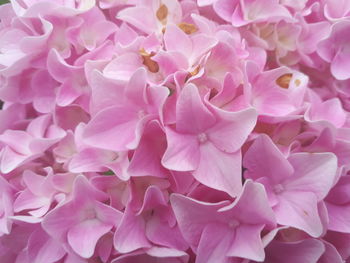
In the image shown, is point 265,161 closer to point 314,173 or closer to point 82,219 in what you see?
point 314,173

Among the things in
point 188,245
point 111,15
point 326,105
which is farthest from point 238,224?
point 111,15

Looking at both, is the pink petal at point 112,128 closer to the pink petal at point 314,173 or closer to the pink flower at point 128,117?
the pink flower at point 128,117

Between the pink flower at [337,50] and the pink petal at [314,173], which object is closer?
the pink petal at [314,173]

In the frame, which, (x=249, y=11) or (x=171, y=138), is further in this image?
(x=249, y=11)

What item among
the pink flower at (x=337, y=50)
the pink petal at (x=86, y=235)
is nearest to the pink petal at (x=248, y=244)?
the pink petal at (x=86, y=235)

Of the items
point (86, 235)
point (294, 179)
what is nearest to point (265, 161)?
point (294, 179)

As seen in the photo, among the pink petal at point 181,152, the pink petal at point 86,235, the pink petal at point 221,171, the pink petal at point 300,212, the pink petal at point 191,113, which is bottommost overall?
the pink petal at point 86,235

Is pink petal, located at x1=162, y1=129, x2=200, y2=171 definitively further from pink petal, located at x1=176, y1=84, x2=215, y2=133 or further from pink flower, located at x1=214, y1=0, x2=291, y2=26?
pink flower, located at x1=214, y1=0, x2=291, y2=26

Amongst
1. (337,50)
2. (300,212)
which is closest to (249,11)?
(337,50)

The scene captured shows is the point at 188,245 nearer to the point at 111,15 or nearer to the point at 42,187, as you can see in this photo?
the point at 42,187
